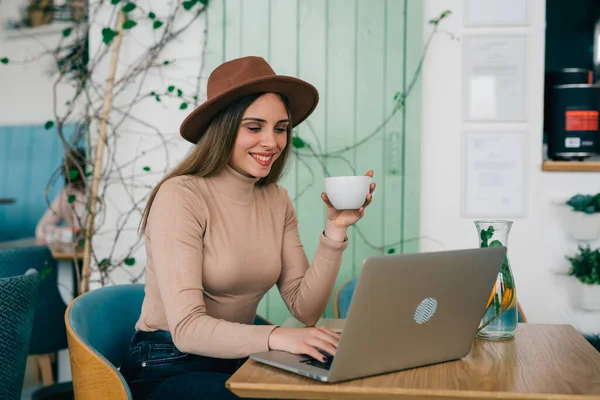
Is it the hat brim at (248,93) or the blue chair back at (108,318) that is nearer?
the blue chair back at (108,318)

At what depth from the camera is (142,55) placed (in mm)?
2617

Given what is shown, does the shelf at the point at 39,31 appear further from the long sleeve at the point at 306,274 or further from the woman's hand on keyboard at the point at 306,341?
the woman's hand on keyboard at the point at 306,341

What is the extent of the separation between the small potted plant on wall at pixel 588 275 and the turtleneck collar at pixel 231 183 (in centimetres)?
135

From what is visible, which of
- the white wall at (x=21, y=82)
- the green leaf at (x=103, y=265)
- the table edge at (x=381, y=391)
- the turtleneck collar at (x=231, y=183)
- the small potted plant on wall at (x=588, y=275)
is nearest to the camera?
the table edge at (x=381, y=391)

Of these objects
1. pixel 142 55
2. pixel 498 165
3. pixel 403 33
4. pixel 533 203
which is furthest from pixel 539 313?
pixel 142 55

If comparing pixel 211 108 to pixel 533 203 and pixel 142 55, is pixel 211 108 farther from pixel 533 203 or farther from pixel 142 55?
pixel 533 203

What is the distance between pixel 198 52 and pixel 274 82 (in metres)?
0.99

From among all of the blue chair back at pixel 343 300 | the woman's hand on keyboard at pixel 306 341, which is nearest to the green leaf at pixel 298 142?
the blue chair back at pixel 343 300

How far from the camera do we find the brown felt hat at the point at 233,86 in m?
1.62

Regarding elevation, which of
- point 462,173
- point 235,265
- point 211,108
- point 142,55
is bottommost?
point 235,265

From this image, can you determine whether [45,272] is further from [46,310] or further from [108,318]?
[108,318]

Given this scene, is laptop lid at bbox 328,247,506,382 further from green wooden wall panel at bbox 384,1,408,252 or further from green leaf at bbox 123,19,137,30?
green leaf at bbox 123,19,137,30

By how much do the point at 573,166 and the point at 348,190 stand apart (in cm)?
137

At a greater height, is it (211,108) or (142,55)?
(142,55)
